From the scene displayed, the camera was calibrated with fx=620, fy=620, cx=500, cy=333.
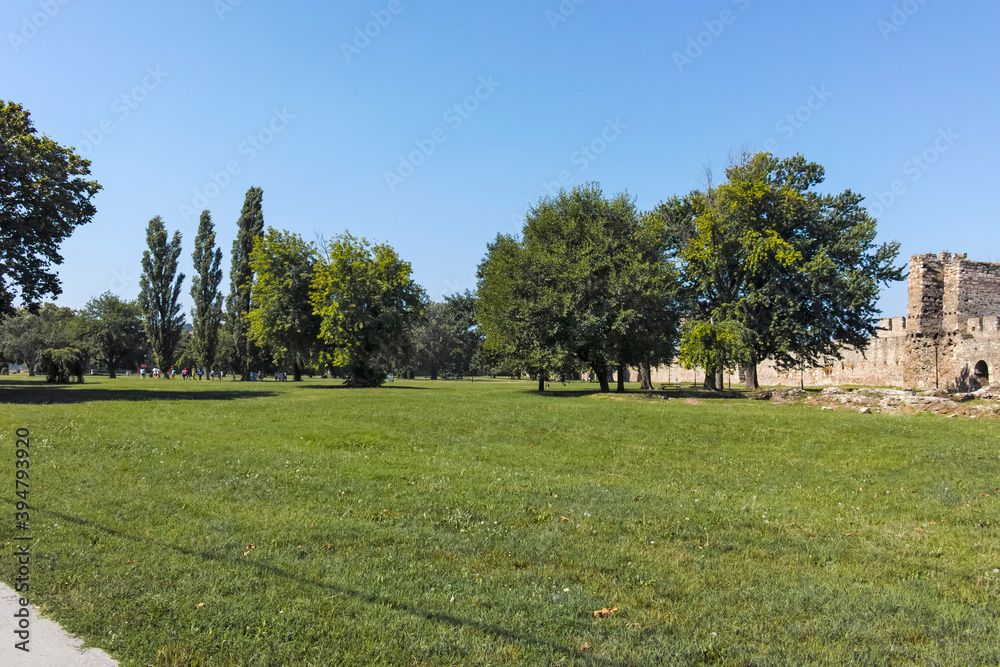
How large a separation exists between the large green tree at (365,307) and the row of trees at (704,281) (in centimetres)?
1060

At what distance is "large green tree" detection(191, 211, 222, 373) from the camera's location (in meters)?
67.6

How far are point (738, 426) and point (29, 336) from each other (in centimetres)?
13418

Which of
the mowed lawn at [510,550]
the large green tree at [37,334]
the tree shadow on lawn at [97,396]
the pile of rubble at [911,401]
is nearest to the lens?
the mowed lawn at [510,550]

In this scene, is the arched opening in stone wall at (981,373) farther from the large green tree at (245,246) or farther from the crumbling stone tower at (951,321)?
the large green tree at (245,246)

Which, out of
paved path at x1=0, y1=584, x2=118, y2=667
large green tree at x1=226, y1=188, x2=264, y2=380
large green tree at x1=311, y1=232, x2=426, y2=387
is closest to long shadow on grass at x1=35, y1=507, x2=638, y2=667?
paved path at x1=0, y1=584, x2=118, y2=667

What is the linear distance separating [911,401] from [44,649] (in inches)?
1140

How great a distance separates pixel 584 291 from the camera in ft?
123

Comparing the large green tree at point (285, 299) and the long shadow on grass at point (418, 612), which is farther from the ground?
the large green tree at point (285, 299)

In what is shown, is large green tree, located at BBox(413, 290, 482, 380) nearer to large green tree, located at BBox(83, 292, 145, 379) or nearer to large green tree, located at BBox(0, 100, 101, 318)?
large green tree, located at BBox(83, 292, 145, 379)

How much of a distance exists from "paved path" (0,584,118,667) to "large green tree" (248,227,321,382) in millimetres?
44140

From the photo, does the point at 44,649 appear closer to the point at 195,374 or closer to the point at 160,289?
the point at 160,289

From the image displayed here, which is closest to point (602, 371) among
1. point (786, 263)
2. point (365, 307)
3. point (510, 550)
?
point (786, 263)

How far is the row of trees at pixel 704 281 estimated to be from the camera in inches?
1406

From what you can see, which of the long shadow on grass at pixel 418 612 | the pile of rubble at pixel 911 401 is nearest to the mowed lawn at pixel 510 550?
the long shadow on grass at pixel 418 612
